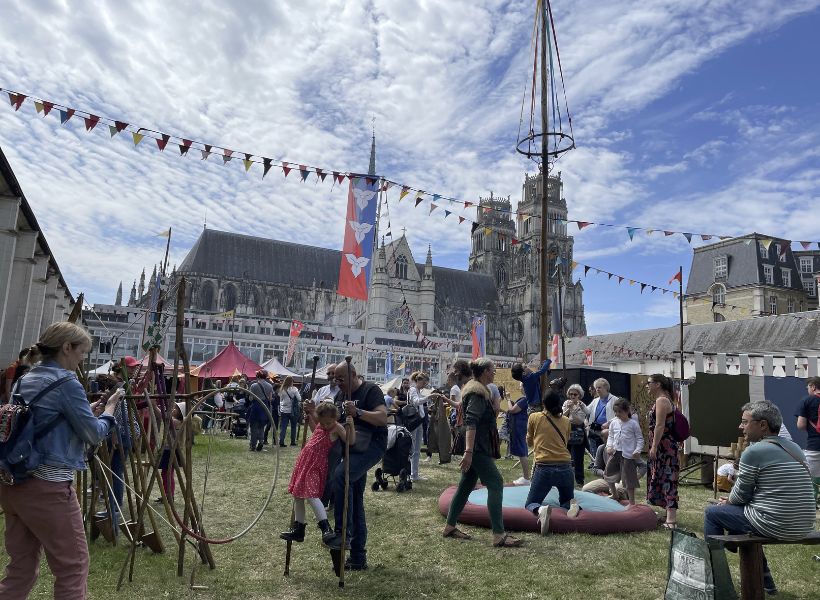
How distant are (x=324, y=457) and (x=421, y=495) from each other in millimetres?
4127

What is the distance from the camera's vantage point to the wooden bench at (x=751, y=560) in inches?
156

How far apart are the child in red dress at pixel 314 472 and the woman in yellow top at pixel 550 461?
251cm

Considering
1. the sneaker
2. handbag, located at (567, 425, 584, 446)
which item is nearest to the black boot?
the sneaker

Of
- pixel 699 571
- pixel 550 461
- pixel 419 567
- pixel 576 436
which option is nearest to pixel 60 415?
pixel 419 567

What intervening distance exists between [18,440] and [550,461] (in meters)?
5.06

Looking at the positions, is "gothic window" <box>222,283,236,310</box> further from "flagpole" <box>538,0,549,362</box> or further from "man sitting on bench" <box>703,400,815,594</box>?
"man sitting on bench" <box>703,400,815,594</box>

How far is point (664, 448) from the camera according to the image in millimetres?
7082

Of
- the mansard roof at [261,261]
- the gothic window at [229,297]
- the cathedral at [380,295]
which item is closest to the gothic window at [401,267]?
the cathedral at [380,295]

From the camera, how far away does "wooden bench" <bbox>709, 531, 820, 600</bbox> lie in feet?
13.0

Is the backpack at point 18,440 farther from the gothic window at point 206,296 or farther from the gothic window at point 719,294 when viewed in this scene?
the gothic window at point 206,296

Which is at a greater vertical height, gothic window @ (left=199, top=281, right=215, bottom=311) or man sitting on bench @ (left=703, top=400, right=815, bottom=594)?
gothic window @ (left=199, top=281, right=215, bottom=311)

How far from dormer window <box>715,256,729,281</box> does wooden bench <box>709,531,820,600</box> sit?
A: 48.7m

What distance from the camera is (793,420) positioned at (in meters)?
11.8

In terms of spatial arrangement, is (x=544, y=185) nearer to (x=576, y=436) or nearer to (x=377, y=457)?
(x=576, y=436)
